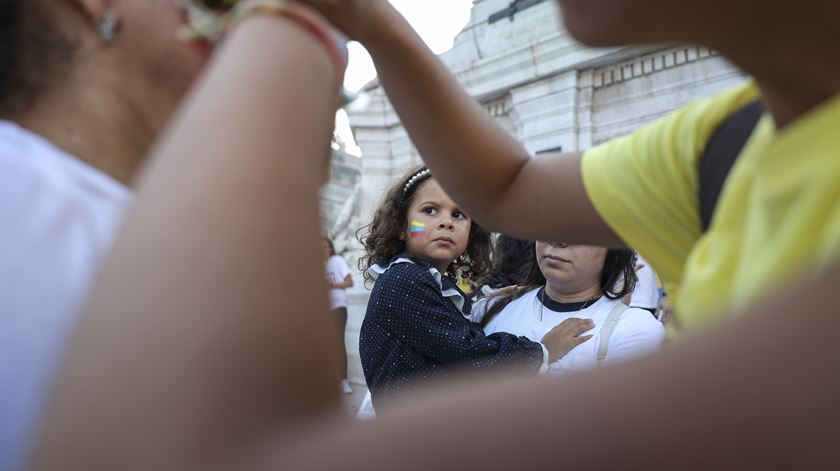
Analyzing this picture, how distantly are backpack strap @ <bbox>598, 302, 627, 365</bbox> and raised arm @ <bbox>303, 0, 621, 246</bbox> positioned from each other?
4.42 feet

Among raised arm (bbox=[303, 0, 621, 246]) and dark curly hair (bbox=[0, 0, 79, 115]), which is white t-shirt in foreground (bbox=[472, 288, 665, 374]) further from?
dark curly hair (bbox=[0, 0, 79, 115])

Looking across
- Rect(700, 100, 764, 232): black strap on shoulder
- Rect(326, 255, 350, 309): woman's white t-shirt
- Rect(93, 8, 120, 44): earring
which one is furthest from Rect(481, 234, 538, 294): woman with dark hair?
Rect(326, 255, 350, 309): woman's white t-shirt

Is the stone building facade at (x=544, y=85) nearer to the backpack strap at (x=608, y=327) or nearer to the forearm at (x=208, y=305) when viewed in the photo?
the backpack strap at (x=608, y=327)

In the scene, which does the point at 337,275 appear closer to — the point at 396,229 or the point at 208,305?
the point at 396,229

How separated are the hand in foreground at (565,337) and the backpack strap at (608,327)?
6cm

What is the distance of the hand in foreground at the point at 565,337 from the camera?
2590mm

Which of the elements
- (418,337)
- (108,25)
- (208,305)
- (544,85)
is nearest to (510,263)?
(418,337)

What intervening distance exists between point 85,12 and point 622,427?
0.97 meters

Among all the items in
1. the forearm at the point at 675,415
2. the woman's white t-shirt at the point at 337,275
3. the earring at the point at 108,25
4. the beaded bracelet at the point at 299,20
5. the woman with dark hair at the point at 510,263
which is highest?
the earring at the point at 108,25

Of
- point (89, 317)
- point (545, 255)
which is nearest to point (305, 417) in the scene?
point (89, 317)

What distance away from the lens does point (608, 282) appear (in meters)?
3.02

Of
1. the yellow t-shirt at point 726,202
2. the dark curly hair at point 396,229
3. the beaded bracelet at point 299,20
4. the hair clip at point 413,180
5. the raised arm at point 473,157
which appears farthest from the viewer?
the hair clip at point 413,180

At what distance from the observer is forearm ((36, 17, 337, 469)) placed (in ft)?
1.39

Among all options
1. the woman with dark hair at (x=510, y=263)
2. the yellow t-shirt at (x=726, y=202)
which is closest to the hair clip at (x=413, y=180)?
the woman with dark hair at (x=510, y=263)
